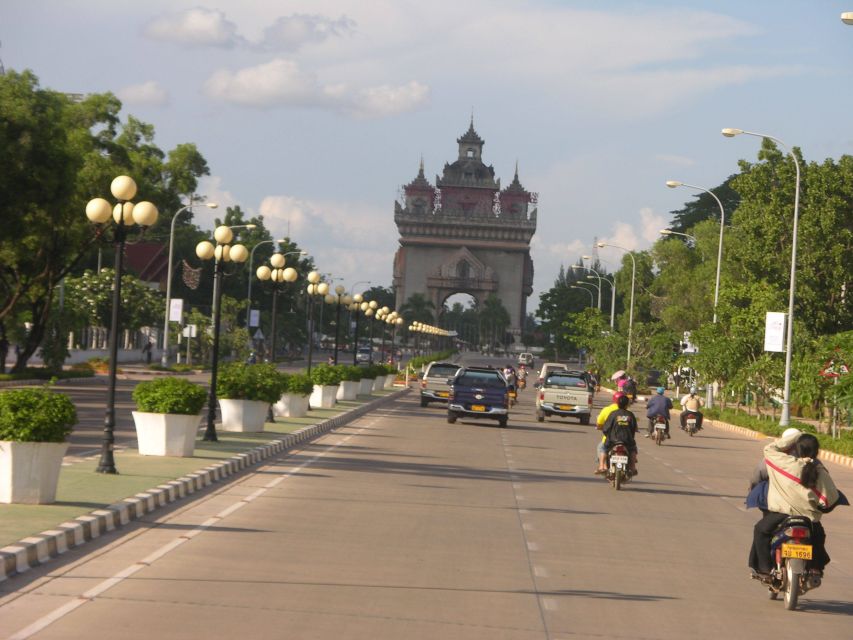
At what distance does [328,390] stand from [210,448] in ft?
67.5

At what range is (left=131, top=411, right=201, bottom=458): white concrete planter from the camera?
72.4 feet

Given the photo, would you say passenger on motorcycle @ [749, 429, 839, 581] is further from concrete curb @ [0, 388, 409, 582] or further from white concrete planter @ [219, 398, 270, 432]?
white concrete planter @ [219, 398, 270, 432]

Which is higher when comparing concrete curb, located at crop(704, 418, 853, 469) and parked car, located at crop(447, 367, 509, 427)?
parked car, located at crop(447, 367, 509, 427)

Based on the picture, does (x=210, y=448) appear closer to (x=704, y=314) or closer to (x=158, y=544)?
(x=158, y=544)

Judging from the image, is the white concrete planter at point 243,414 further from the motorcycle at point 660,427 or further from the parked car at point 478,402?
the parked car at point 478,402

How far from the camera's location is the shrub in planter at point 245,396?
28.9 m

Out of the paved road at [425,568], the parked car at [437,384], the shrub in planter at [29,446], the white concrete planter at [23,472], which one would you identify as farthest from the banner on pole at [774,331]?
the white concrete planter at [23,472]

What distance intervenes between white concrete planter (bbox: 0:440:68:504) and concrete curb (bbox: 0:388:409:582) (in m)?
0.73

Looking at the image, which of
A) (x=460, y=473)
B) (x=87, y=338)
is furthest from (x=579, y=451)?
(x=87, y=338)

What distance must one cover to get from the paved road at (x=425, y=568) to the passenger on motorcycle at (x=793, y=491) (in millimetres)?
457

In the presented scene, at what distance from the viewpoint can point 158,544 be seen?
13.2 m

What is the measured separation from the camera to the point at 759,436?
43.7 m

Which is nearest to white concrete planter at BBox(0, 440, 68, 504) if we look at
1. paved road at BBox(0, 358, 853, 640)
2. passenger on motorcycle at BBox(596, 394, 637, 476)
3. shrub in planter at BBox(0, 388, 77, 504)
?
shrub in planter at BBox(0, 388, 77, 504)

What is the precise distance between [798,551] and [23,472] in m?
7.71
